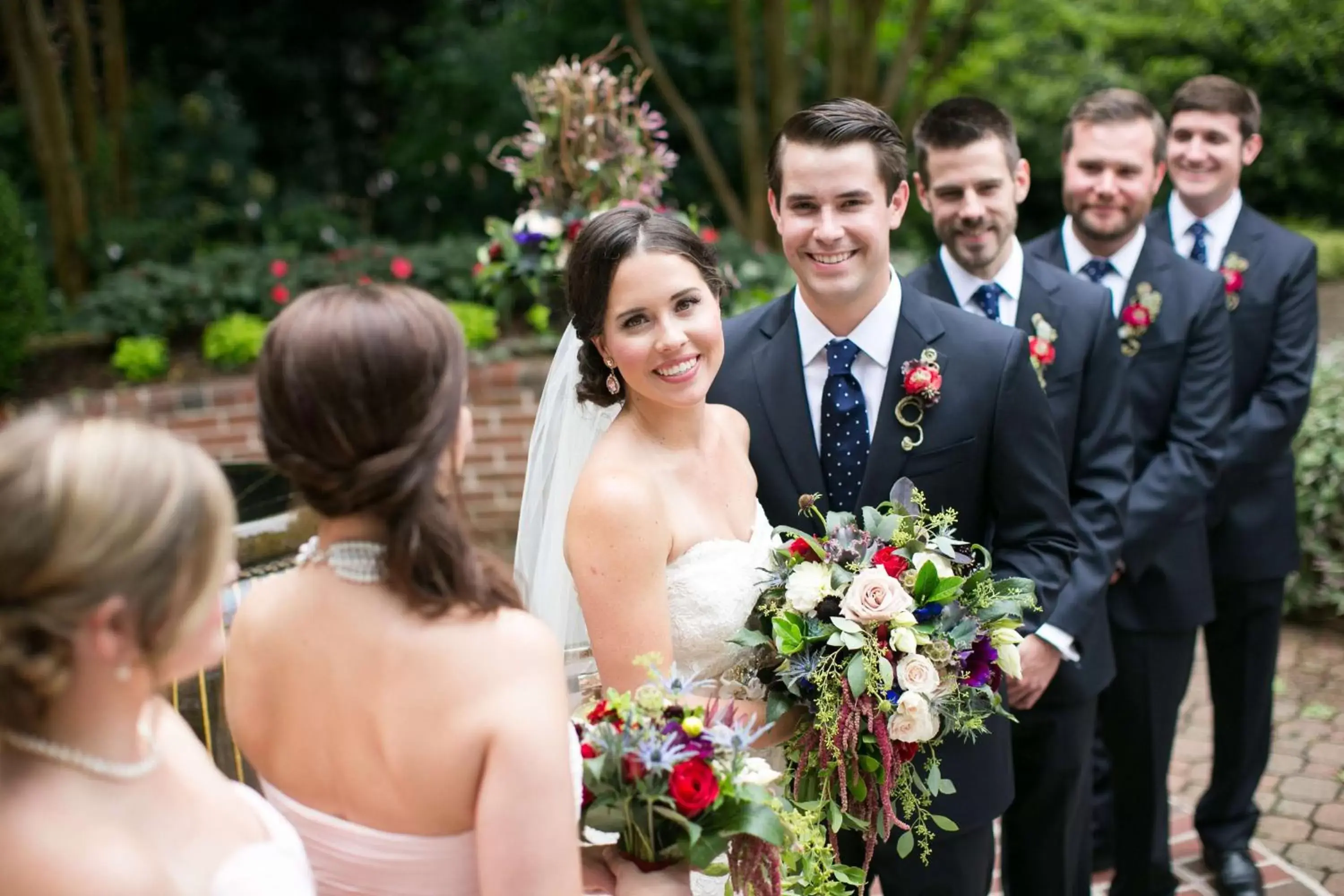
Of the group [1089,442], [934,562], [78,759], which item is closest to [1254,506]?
[1089,442]

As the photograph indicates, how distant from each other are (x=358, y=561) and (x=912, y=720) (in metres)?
1.28

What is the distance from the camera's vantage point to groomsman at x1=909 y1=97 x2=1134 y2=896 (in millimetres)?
3580

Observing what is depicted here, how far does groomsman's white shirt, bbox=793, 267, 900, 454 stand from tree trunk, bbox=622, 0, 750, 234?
7458 millimetres

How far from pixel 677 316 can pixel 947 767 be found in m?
1.27

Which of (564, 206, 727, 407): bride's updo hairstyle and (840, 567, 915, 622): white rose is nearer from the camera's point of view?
(840, 567, 915, 622): white rose

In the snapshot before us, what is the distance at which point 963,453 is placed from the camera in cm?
319

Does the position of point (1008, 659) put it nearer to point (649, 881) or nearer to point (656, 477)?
point (656, 477)

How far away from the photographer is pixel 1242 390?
4.46 metres

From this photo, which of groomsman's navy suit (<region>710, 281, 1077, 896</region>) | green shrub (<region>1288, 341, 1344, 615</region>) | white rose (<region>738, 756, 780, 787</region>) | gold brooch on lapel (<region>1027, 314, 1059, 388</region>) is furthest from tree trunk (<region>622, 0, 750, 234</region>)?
white rose (<region>738, 756, 780, 787</region>)

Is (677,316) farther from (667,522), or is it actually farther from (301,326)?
(301,326)

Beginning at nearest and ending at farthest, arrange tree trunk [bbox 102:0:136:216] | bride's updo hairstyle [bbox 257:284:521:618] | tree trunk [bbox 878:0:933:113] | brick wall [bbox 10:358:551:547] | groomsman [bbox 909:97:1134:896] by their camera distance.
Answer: bride's updo hairstyle [bbox 257:284:521:618]
groomsman [bbox 909:97:1134:896]
brick wall [bbox 10:358:551:547]
tree trunk [bbox 878:0:933:113]
tree trunk [bbox 102:0:136:216]

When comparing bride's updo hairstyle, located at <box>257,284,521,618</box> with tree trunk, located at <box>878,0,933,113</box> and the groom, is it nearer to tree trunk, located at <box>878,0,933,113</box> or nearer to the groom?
the groom

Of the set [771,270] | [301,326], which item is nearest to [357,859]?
[301,326]

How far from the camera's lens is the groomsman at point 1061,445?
11.7ft
